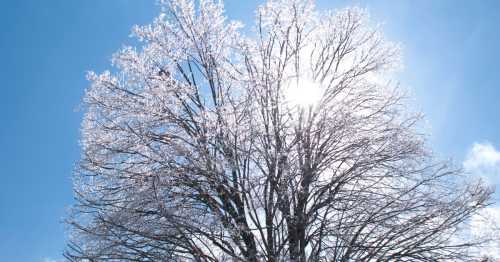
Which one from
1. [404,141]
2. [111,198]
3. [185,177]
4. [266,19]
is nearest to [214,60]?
[266,19]

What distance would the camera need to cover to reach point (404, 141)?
8195 mm

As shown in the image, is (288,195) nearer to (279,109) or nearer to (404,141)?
(279,109)

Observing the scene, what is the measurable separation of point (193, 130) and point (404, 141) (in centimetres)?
334

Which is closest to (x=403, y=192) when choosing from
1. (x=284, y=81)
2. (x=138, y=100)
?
(x=284, y=81)

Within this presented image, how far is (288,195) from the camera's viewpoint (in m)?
7.16

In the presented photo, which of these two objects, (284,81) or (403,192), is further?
(284,81)

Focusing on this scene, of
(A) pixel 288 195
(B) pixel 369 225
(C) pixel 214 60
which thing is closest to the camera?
(A) pixel 288 195

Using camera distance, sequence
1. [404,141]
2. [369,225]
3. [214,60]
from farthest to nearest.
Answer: [214,60]
[404,141]
[369,225]

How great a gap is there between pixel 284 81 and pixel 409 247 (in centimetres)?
314

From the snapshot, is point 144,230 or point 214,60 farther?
point 214,60

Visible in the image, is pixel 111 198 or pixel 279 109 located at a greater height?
pixel 279 109

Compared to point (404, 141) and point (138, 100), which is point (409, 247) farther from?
point (138, 100)

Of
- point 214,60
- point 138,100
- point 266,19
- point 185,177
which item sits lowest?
point 185,177

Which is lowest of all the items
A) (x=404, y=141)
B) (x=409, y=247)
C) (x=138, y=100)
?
(x=409, y=247)
